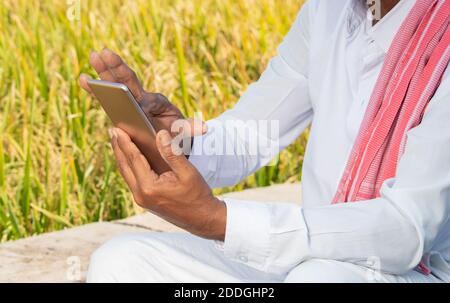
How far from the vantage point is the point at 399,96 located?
1.77 metres

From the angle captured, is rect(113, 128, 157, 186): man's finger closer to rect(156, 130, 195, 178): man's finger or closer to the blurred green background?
rect(156, 130, 195, 178): man's finger

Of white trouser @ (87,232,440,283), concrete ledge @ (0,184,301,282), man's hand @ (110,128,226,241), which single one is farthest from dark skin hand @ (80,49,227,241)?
concrete ledge @ (0,184,301,282)

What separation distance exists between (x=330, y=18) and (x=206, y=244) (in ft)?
1.83

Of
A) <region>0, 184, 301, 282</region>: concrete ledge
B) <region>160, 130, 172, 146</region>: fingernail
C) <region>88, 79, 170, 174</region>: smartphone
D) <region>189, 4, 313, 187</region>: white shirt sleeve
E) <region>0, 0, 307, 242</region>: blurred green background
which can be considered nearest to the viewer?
<region>160, 130, 172, 146</region>: fingernail

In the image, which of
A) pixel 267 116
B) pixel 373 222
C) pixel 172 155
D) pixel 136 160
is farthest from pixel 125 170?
pixel 267 116

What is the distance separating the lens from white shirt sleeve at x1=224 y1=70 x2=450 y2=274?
164cm

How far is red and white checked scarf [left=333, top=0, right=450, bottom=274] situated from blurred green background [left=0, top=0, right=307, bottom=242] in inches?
58.2

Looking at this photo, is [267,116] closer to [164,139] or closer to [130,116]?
[130,116]

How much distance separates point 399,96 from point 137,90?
53cm

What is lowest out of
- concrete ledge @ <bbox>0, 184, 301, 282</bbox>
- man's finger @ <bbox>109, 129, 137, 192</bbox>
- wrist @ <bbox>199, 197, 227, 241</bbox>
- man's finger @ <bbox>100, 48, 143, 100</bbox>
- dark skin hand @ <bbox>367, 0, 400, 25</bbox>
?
concrete ledge @ <bbox>0, 184, 301, 282</bbox>

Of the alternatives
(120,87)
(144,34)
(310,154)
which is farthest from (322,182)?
(144,34)

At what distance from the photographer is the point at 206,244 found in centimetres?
188

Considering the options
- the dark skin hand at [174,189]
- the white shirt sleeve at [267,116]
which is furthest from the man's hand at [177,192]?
the white shirt sleeve at [267,116]

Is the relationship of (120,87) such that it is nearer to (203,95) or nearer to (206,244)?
(206,244)
